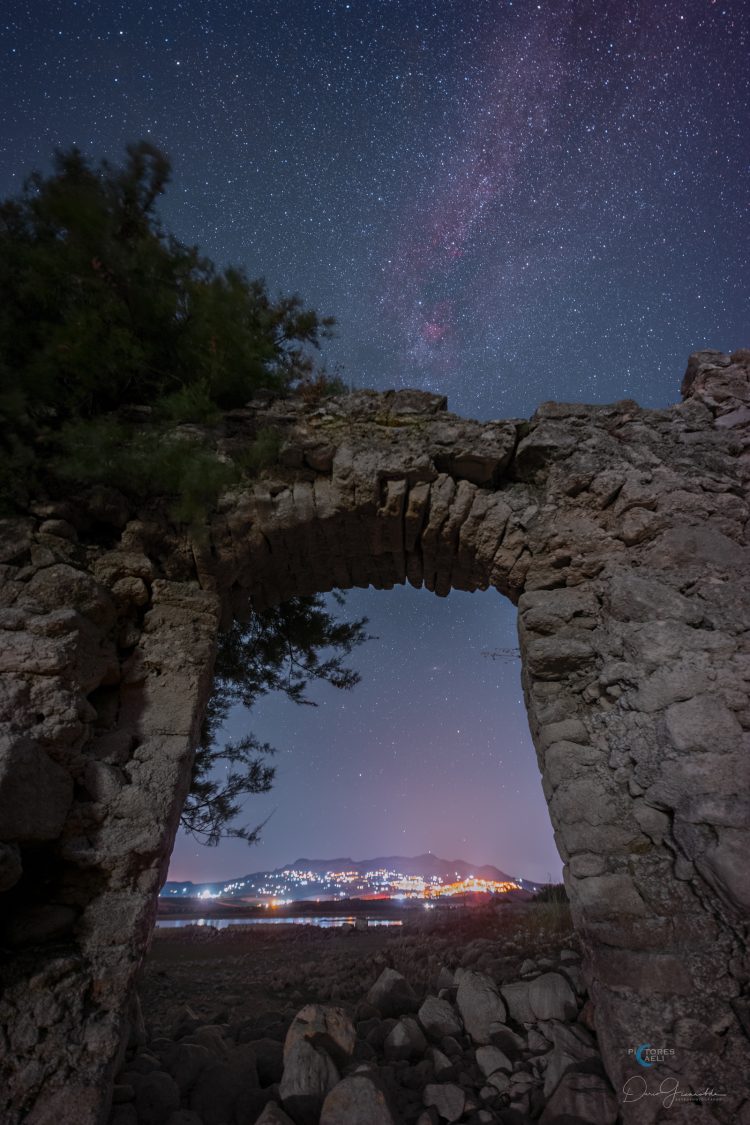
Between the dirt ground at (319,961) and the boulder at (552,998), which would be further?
the dirt ground at (319,961)

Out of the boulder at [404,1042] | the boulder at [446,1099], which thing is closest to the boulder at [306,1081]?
the boulder at [446,1099]

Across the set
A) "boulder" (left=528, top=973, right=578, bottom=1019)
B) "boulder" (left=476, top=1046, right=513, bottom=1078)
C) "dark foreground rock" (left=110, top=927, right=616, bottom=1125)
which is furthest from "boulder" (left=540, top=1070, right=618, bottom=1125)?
"boulder" (left=528, top=973, right=578, bottom=1019)

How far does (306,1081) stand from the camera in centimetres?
221

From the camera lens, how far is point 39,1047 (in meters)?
1.92

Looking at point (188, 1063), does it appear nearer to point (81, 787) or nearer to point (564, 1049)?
point (81, 787)

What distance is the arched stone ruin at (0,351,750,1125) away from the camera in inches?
83.3

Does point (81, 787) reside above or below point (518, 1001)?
above

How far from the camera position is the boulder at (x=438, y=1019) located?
2869 millimetres

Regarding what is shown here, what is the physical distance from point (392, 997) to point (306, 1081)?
52.2 inches

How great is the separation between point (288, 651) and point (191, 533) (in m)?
2.75

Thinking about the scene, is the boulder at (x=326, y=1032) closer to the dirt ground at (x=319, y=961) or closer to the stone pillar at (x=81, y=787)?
the stone pillar at (x=81, y=787)

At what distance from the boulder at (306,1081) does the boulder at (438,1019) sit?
878 millimetres

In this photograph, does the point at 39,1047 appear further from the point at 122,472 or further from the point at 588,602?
the point at 588,602

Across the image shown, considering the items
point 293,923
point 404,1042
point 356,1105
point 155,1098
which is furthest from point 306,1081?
point 293,923
